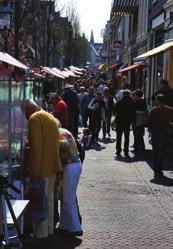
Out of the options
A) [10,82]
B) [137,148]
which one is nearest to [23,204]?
[10,82]

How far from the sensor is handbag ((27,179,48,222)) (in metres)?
6.80

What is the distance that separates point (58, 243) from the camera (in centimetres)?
712

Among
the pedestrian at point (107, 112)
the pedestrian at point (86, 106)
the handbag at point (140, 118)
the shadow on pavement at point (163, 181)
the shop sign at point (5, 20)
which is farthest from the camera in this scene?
the pedestrian at point (86, 106)

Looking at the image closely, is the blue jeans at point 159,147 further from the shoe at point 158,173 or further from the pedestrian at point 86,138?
the pedestrian at point 86,138

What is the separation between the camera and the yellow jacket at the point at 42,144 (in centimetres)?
672

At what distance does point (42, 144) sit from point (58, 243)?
1287 millimetres

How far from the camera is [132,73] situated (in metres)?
44.1

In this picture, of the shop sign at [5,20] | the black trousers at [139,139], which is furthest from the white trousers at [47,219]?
the black trousers at [139,139]

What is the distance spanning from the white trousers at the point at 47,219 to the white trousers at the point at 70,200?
0.97 feet

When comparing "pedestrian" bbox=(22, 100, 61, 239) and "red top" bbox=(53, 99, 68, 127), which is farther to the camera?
"red top" bbox=(53, 99, 68, 127)

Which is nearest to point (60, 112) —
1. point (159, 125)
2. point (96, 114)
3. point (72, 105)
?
point (159, 125)

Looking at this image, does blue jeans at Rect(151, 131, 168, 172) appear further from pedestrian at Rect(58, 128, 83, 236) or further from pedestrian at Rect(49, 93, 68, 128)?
pedestrian at Rect(58, 128, 83, 236)

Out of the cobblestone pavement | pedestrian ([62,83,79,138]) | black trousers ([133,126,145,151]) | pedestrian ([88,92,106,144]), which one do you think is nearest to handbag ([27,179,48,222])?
the cobblestone pavement

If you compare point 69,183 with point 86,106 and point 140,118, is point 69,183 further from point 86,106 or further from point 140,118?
point 86,106
